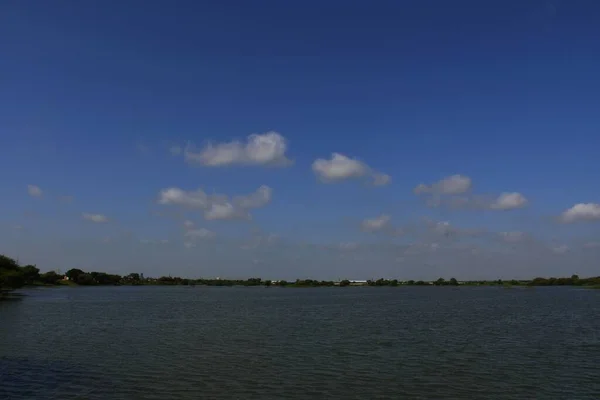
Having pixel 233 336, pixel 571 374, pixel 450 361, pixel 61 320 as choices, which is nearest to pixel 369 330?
pixel 233 336

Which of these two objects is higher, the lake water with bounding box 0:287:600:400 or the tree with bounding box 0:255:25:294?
the tree with bounding box 0:255:25:294

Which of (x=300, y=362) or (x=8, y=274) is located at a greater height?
(x=8, y=274)

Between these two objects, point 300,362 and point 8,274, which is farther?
point 8,274

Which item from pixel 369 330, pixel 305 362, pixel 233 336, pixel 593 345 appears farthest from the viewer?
pixel 369 330

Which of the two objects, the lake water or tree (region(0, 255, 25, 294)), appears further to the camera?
tree (region(0, 255, 25, 294))

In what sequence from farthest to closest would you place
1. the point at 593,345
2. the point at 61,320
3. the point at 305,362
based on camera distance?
the point at 61,320 < the point at 593,345 < the point at 305,362

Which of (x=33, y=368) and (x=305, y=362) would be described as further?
(x=305, y=362)

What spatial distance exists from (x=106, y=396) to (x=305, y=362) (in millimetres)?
12226

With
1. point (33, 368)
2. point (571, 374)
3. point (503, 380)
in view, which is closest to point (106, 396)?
point (33, 368)

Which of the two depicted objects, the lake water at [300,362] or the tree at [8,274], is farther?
the tree at [8,274]

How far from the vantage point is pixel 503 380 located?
83.8 ft

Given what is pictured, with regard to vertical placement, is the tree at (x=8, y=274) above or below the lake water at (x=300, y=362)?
above

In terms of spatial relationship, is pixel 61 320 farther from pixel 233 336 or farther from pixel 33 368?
pixel 33 368

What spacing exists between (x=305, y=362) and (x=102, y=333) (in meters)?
24.1
